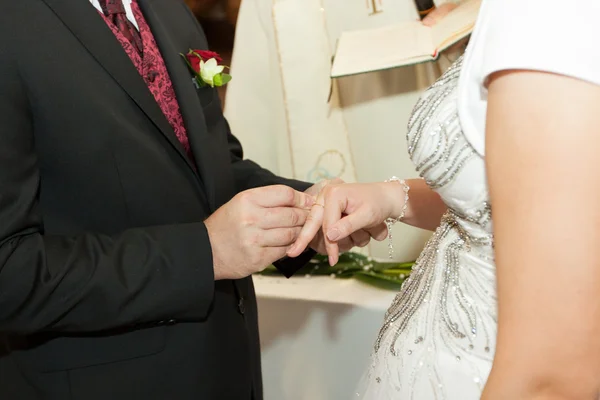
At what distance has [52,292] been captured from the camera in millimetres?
918

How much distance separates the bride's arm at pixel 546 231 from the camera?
1.67 ft

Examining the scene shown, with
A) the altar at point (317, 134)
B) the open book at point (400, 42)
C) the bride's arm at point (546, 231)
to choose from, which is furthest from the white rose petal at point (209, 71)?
the bride's arm at point (546, 231)

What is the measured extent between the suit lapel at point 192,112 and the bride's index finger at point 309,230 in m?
0.20

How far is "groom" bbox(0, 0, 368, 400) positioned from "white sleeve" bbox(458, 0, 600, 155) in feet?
1.72

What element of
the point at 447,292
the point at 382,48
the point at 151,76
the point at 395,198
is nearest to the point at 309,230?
the point at 395,198

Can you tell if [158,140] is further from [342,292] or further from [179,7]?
[342,292]

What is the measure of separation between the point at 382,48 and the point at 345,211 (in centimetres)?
67

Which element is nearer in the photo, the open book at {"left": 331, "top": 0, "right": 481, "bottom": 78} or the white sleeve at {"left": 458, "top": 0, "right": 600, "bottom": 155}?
the white sleeve at {"left": 458, "top": 0, "right": 600, "bottom": 155}

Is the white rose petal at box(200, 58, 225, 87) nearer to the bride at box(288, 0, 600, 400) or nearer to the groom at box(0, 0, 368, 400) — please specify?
the groom at box(0, 0, 368, 400)

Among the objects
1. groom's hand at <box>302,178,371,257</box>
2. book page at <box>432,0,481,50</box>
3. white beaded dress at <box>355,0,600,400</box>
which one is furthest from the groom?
book page at <box>432,0,481,50</box>

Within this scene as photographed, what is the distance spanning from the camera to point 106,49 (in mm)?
996

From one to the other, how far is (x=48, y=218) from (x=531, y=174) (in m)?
0.77

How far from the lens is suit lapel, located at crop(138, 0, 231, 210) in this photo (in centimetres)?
113

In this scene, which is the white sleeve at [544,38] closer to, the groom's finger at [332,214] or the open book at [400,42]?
the groom's finger at [332,214]
